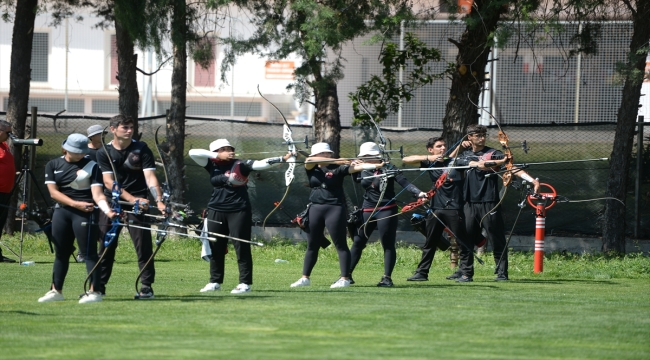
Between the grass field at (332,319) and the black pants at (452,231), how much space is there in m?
0.29

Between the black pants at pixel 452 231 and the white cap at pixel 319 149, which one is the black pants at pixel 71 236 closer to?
the white cap at pixel 319 149

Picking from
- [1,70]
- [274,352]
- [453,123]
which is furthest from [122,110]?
[1,70]

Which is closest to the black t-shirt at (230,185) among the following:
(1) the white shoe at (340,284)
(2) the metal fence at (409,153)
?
(1) the white shoe at (340,284)

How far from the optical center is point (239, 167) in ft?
32.7

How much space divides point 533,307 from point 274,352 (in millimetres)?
3199

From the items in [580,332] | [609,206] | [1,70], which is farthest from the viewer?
[1,70]

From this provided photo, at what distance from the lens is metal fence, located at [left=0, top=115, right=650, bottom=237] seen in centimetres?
1625

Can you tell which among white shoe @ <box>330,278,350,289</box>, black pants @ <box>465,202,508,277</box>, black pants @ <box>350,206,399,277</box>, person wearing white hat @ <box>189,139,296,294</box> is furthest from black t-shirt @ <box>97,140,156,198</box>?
black pants @ <box>465,202,508,277</box>

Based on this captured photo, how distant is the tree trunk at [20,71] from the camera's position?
17.0 metres

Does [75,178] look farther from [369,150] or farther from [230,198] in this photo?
[369,150]

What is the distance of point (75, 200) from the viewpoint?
8.85m

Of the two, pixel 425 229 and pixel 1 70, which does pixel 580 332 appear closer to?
pixel 425 229

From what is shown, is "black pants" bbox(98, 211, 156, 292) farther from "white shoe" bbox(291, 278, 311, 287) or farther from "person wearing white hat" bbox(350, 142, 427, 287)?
Result: "person wearing white hat" bbox(350, 142, 427, 287)

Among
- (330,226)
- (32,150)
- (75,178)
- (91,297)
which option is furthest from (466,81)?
(91,297)
